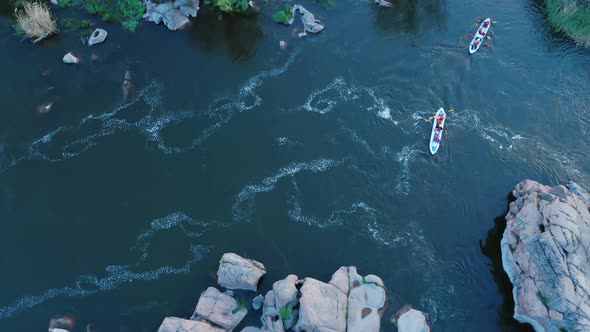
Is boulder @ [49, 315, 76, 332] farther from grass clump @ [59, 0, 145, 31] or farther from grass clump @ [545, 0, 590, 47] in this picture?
grass clump @ [545, 0, 590, 47]

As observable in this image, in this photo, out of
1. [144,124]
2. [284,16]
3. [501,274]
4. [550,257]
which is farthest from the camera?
[284,16]

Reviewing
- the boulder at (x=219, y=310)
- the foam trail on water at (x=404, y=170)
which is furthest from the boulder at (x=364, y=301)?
the foam trail on water at (x=404, y=170)

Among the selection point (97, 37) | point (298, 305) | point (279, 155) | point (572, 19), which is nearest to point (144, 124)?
point (279, 155)

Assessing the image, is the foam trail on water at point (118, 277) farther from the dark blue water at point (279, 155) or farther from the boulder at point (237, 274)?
the boulder at point (237, 274)

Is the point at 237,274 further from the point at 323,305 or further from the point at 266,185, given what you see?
the point at 266,185

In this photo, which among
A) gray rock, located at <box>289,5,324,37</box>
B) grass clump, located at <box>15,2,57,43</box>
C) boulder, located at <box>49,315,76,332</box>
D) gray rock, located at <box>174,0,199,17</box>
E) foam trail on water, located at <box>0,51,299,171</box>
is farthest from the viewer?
gray rock, located at <box>174,0,199,17</box>

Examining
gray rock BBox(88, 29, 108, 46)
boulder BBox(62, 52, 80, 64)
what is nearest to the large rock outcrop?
gray rock BBox(88, 29, 108, 46)
